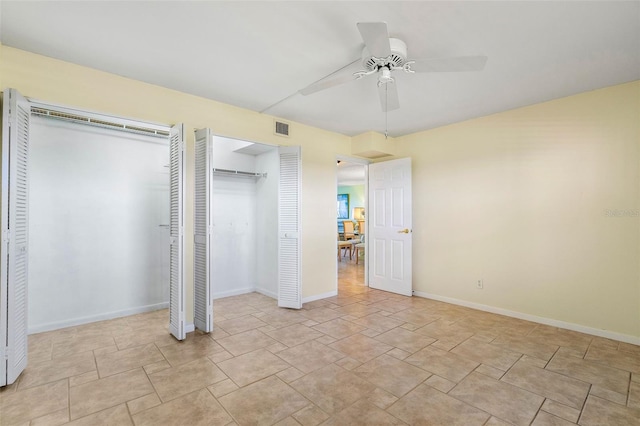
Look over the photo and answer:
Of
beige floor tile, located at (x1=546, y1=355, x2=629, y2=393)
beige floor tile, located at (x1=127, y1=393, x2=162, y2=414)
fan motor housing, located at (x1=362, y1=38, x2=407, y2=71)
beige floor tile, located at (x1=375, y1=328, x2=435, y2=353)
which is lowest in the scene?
beige floor tile, located at (x1=546, y1=355, x2=629, y2=393)

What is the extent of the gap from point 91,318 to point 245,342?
2.00m

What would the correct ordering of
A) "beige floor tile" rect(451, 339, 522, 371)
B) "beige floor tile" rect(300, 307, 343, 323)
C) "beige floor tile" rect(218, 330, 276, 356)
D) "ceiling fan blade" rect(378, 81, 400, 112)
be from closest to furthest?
1. "ceiling fan blade" rect(378, 81, 400, 112)
2. "beige floor tile" rect(451, 339, 522, 371)
3. "beige floor tile" rect(218, 330, 276, 356)
4. "beige floor tile" rect(300, 307, 343, 323)

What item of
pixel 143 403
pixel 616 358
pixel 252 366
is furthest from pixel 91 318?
pixel 616 358

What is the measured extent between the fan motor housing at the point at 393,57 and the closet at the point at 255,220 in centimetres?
194

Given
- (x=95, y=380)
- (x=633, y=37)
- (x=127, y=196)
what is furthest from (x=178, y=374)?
(x=633, y=37)

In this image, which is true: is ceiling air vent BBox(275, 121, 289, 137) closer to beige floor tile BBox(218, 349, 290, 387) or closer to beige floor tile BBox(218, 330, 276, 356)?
beige floor tile BBox(218, 330, 276, 356)

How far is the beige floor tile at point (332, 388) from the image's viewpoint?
201 cm

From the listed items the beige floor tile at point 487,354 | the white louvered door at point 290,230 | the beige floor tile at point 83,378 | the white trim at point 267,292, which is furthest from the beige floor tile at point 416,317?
the beige floor tile at point 83,378

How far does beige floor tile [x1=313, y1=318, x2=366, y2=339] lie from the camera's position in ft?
10.4

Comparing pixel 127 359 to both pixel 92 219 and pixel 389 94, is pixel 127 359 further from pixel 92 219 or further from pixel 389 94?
pixel 389 94

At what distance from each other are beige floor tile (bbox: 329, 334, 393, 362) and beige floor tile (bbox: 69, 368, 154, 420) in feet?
5.20

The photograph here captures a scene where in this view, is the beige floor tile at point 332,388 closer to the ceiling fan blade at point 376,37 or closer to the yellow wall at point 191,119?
the yellow wall at point 191,119

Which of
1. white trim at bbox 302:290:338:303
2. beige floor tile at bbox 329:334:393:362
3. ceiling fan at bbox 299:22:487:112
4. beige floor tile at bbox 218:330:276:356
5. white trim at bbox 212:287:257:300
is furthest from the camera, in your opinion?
white trim at bbox 212:287:257:300

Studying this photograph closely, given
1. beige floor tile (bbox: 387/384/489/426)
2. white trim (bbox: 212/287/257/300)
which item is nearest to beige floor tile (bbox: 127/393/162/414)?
beige floor tile (bbox: 387/384/489/426)
